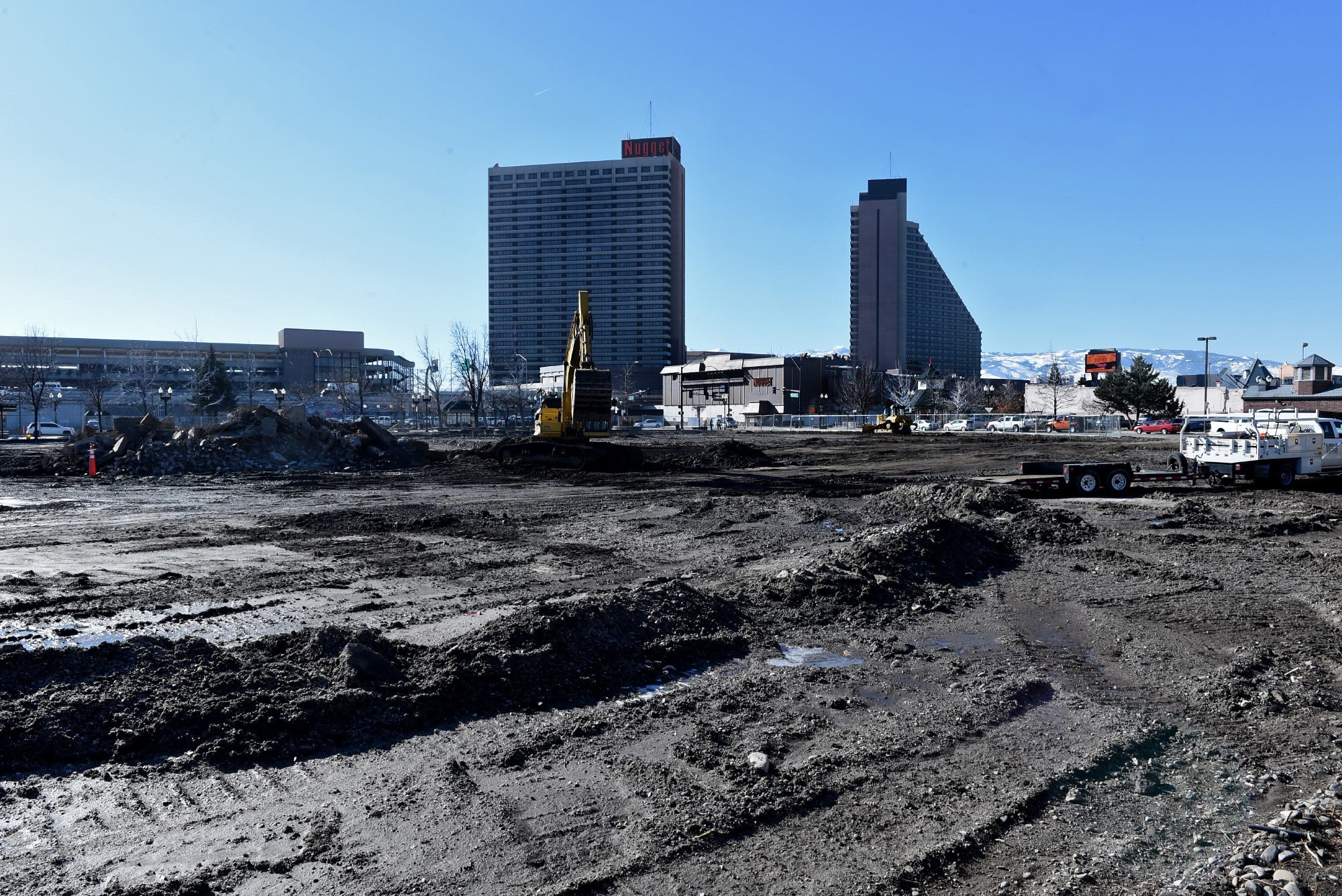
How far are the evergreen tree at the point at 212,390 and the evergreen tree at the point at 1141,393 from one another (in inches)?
3145

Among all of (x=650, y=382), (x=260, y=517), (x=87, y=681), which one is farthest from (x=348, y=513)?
(x=650, y=382)

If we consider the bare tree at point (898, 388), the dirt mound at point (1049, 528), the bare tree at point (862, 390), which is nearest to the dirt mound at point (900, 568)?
the dirt mound at point (1049, 528)

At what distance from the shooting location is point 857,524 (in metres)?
18.3

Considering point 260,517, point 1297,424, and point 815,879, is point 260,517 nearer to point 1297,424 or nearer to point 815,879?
point 815,879

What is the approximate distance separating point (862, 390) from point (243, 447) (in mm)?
86907

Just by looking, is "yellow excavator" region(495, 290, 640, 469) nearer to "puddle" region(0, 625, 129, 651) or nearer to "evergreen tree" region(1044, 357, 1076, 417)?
"puddle" region(0, 625, 129, 651)

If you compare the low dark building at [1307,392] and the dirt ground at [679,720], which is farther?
the low dark building at [1307,392]

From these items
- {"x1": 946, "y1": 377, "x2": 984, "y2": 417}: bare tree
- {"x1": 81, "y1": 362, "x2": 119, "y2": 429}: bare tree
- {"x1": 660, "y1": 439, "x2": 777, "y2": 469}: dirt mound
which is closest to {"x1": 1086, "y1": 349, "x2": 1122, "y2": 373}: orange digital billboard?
{"x1": 946, "y1": 377, "x2": 984, "y2": 417}: bare tree

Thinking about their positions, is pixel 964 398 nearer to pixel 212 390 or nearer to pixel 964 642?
pixel 212 390

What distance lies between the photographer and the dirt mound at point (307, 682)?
609cm

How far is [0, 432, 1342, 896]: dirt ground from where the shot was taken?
4621 mm

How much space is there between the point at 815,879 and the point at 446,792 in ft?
7.54

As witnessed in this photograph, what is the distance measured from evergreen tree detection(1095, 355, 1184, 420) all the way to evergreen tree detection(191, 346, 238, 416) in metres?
79.9

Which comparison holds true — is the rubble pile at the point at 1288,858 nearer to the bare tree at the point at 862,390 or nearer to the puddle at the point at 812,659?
the puddle at the point at 812,659
